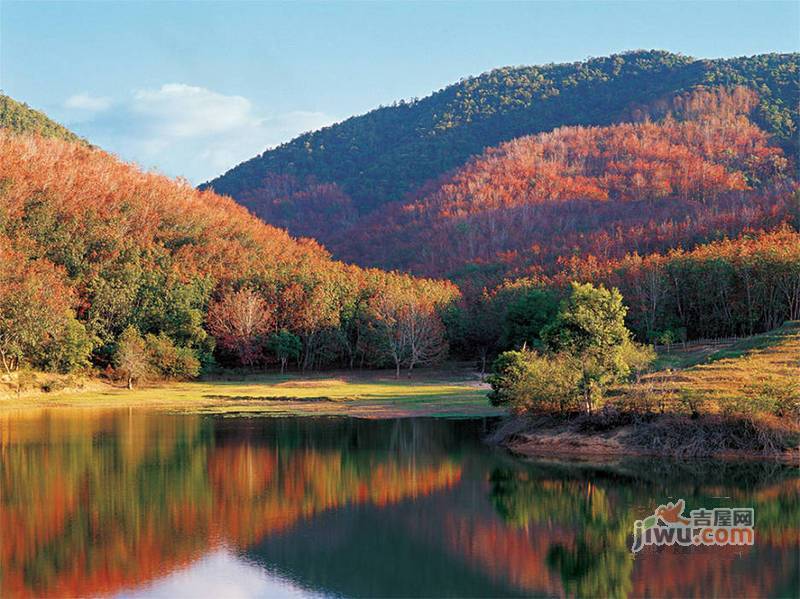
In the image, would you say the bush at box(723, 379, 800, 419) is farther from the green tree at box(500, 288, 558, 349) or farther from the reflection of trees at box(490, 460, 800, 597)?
the green tree at box(500, 288, 558, 349)

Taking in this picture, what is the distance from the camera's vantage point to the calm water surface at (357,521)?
18875 millimetres

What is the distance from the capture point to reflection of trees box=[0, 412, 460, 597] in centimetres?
2039

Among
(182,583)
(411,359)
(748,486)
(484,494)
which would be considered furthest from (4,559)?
(411,359)

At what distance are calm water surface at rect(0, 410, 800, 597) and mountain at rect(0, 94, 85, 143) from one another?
102 meters

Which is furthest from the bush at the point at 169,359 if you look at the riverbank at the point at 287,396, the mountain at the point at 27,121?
the mountain at the point at 27,121

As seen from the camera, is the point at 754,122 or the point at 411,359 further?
the point at 754,122

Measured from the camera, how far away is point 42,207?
8338 cm

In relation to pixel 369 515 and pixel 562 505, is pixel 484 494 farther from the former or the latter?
pixel 369 515

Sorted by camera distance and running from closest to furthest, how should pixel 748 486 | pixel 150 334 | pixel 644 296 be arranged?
1. pixel 748 486
2. pixel 150 334
3. pixel 644 296

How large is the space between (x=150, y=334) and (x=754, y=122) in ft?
428

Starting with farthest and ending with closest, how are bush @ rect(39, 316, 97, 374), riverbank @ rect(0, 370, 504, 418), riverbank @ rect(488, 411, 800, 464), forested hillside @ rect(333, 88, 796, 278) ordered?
forested hillside @ rect(333, 88, 796, 278) → bush @ rect(39, 316, 97, 374) → riverbank @ rect(0, 370, 504, 418) → riverbank @ rect(488, 411, 800, 464)

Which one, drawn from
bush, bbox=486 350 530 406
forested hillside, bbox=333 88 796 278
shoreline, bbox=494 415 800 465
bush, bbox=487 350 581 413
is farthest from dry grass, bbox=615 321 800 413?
forested hillside, bbox=333 88 796 278

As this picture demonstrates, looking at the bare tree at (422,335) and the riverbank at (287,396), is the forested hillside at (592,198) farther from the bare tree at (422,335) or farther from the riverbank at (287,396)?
the riverbank at (287,396)

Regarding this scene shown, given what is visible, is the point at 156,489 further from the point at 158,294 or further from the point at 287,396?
the point at 158,294
